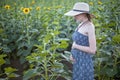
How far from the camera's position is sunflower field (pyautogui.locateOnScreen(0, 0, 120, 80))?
3.46 meters

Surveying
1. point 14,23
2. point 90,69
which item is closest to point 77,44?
point 90,69

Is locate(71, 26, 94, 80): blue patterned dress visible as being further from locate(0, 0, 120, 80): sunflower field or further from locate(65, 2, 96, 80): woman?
locate(0, 0, 120, 80): sunflower field

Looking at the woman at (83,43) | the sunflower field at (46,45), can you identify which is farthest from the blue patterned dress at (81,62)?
the sunflower field at (46,45)

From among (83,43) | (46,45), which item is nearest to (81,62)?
(83,43)

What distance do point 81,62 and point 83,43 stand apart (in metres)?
0.26

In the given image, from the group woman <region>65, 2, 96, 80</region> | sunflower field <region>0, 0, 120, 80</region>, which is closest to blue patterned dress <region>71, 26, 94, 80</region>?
woman <region>65, 2, 96, 80</region>

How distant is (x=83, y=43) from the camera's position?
11.0 feet

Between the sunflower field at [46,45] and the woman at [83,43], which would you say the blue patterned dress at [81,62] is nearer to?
the woman at [83,43]

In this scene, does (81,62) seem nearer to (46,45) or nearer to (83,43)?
(83,43)

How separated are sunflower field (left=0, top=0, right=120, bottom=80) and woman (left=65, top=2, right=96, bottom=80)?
0.13m

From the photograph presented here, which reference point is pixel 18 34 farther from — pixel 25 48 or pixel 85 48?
pixel 85 48

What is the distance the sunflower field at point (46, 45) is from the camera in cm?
346

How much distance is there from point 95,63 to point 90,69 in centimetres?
62

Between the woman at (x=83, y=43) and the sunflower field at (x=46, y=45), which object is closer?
the woman at (x=83, y=43)
